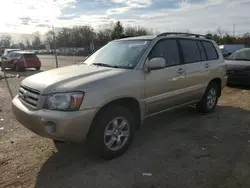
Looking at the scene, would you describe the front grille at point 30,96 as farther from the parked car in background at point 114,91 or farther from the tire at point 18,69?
the tire at point 18,69

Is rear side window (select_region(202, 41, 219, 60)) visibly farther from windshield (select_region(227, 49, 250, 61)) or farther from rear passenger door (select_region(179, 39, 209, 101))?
windshield (select_region(227, 49, 250, 61))

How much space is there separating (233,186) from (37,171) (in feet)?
8.51

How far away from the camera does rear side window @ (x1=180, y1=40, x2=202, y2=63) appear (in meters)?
4.98

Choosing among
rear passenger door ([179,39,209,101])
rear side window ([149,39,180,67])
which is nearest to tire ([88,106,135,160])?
rear side window ([149,39,180,67])

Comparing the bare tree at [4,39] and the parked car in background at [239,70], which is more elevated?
the bare tree at [4,39]

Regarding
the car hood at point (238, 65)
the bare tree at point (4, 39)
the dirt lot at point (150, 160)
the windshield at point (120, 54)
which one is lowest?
the dirt lot at point (150, 160)

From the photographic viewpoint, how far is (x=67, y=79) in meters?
3.47

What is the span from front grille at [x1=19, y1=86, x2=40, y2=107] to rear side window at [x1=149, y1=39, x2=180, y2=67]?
1.95 metres

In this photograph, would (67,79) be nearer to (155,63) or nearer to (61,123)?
(61,123)

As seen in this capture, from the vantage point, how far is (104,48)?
16.4 ft

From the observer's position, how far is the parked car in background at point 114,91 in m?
3.19

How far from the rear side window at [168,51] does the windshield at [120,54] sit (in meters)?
0.21

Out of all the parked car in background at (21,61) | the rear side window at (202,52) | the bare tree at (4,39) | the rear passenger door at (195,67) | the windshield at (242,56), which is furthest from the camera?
the bare tree at (4,39)

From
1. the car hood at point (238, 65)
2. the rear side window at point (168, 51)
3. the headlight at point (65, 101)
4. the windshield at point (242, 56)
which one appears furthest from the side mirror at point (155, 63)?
the windshield at point (242, 56)
